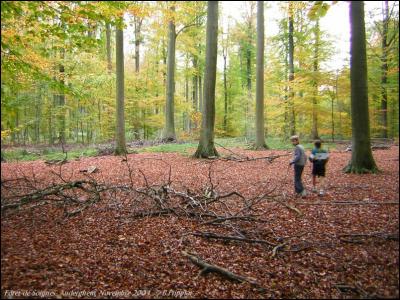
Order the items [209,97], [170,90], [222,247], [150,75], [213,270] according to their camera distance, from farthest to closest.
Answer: [150,75], [170,90], [209,97], [222,247], [213,270]

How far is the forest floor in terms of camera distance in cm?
298

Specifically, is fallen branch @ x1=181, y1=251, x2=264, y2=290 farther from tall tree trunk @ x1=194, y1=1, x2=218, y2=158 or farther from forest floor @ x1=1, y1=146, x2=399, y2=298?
tall tree trunk @ x1=194, y1=1, x2=218, y2=158

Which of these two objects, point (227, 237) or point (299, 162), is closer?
point (227, 237)

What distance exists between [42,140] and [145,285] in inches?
626

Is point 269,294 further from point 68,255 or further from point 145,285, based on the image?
point 68,255

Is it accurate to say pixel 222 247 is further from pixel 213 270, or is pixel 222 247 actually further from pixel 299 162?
pixel 299 162

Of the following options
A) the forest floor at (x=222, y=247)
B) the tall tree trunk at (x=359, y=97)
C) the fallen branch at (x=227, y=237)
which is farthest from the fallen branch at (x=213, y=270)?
the tall tree trunk at (x=359, y=97)

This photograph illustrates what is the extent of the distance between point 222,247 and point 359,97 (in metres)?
3.04

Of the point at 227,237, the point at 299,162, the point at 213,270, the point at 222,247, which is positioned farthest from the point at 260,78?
the point at 213,270

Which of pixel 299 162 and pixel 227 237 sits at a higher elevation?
pixel 299 162

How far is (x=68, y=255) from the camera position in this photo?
394cm

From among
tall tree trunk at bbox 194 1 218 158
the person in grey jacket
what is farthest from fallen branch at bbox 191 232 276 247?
tall tree trunk at bbox 194 1 218 158

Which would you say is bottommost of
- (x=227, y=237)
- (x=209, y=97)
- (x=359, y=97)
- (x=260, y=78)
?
(x=227, y=237)

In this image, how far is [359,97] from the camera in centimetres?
304
